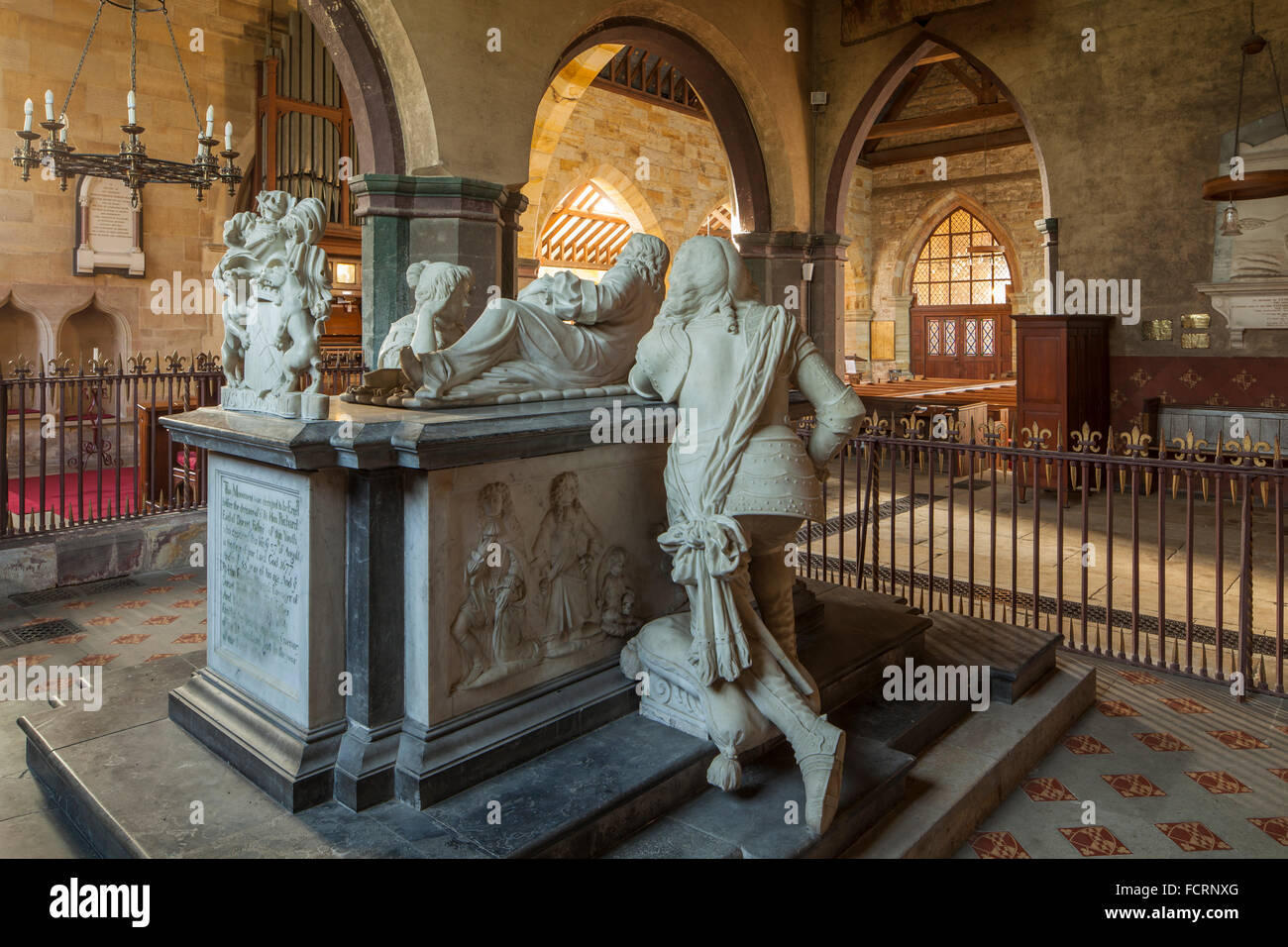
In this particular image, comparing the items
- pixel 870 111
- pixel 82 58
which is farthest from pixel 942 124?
pixel 82 58

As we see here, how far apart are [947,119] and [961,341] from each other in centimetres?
525

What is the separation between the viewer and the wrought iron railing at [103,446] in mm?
5062

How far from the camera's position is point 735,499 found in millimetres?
2590

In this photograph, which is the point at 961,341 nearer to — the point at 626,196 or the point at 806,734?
the point at 626,196

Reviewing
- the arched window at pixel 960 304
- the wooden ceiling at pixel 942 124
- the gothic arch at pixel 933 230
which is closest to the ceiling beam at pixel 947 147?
the wooden ceiling at pixel 942 124

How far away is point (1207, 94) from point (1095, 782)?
747 cm

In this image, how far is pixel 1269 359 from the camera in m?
7.92

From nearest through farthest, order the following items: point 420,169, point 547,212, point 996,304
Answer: point 420,169, point 547,212, point 996,304

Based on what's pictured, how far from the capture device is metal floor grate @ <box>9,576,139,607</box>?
16.2 feet

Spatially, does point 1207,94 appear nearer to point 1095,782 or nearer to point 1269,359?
point 1269,359

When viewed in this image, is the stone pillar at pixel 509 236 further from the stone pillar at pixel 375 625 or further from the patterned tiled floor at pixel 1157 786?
the patterned tiled floor at pixel 1157 786

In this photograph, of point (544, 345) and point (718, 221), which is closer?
point (544, 345)

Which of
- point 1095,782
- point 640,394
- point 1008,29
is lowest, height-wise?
point 1095,782
